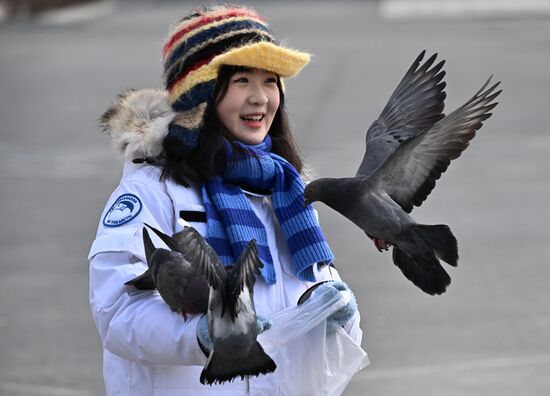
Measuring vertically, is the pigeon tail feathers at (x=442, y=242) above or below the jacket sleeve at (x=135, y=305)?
above

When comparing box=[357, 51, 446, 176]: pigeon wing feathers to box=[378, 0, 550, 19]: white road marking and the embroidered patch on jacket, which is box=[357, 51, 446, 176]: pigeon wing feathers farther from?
box=[378, 0, 550, 19]: white road marking

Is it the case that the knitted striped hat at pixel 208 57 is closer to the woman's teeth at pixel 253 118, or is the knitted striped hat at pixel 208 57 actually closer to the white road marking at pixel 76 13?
the woman's teeth at pixel 253 118

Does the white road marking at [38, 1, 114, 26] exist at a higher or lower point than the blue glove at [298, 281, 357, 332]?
lower

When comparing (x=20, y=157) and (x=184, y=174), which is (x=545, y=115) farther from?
(x=184, y=174)

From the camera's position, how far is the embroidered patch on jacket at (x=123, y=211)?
373cm

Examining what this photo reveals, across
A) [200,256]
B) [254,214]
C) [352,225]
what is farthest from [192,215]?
[352,225]

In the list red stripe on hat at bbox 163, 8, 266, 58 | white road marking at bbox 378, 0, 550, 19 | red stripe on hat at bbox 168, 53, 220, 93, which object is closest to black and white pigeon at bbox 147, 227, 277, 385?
red stripe on hat at bbox 168, 53, 220, 93

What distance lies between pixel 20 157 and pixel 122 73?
8182mm

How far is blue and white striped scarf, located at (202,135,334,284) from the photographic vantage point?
12.6 ft

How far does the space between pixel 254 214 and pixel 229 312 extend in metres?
0.69

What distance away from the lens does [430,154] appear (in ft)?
12.9

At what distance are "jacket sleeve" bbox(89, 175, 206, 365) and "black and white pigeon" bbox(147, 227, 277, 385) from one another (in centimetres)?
18

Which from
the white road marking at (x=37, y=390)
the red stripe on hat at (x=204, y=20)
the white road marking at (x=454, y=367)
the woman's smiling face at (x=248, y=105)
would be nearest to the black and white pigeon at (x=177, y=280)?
the woman's smiling face at (x=248, y=105)

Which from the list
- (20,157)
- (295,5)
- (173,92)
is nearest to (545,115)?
(20,157)
